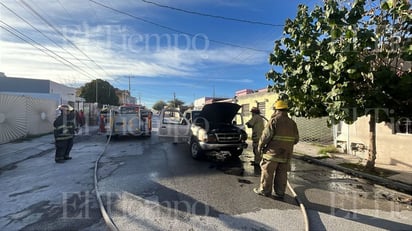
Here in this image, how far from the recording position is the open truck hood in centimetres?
953

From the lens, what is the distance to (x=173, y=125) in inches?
458

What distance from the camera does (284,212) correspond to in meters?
4.42

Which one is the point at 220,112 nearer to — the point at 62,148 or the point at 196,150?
the point at 196,150

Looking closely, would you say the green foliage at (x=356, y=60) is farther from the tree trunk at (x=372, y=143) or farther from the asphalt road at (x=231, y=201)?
the asphalt road at (x=231, y=201)

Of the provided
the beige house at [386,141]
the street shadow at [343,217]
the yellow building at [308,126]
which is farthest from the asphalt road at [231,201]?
the yellow building at [308,126]

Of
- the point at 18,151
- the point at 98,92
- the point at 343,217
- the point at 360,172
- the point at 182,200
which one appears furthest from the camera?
the point at 98,92

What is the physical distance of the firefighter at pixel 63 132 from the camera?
8266 millimetres

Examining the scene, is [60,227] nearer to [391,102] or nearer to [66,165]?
[66,165]

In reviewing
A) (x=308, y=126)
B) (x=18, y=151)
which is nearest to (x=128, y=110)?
(x=18, y=151)

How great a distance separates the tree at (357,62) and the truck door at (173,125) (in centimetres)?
533

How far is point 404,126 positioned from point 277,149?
5903 millimetres

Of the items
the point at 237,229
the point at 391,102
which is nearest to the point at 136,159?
the point at 237,229

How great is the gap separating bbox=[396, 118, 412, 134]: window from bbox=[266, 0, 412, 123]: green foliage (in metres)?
2.05

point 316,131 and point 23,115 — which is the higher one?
point 23,115
